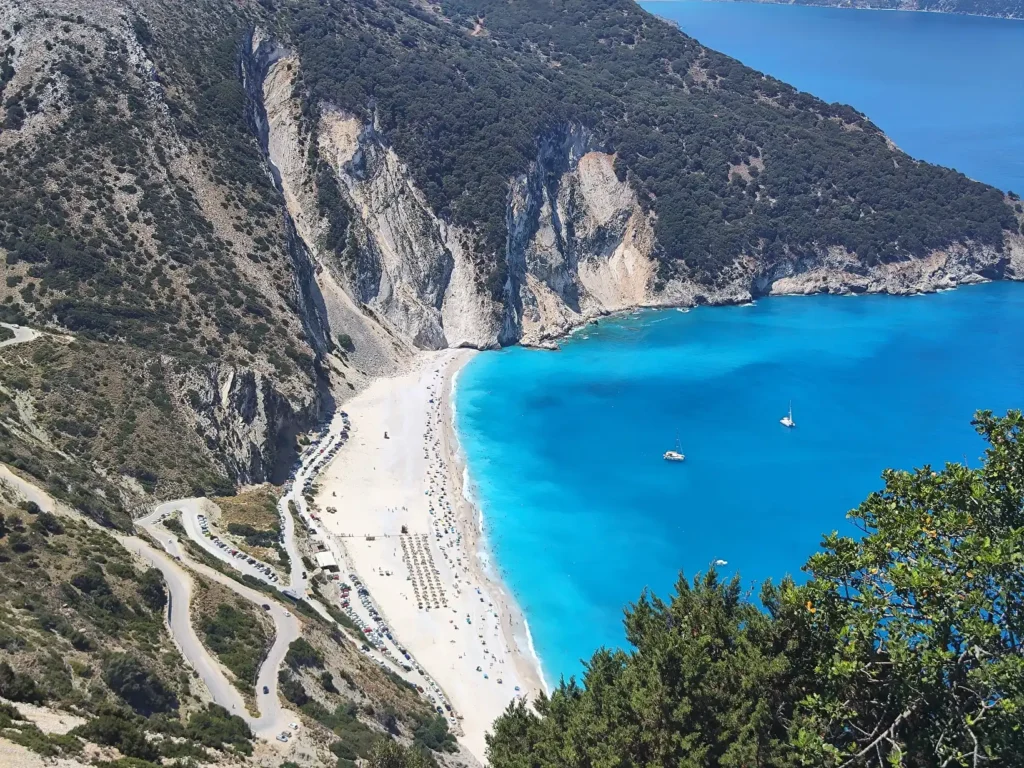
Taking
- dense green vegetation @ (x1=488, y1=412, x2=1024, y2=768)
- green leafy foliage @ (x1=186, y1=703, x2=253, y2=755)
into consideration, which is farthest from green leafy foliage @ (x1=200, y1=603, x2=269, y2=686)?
dense green vegetation @ (x1=488, y1=412, x2=1024, y2=768)

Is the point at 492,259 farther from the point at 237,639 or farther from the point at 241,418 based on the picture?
the point at 237,639

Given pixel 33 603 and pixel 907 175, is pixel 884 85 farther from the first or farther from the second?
pixel 33 603

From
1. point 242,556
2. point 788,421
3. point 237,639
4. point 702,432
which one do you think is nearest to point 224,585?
point 237,639

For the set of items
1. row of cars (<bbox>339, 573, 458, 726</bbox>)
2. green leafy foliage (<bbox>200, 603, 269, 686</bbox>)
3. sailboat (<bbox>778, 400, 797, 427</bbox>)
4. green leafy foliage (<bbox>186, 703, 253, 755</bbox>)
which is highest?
sailboat (<bbox>778, 400, 797, 427</bbox>)

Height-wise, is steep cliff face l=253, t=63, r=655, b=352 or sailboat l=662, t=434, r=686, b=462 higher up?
steep cliff face l=253, t=63, r=655, b=352

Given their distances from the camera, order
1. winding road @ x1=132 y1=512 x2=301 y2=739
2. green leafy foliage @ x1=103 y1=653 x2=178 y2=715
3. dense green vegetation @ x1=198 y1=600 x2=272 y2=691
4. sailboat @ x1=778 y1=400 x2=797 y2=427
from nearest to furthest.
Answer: green leafy foliage @ x1=103 y1=653 x2=178 y2=715
winding road @ x1=132 y1=512 x2=301 y2=739
dense green vegetation @ x1=198 y1=600 x2=272 y2=691
sailboat @ x1=778 y1=400 x2=797 y2=427

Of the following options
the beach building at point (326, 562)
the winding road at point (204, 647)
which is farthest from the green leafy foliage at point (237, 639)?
the beach building at point (326, 562)

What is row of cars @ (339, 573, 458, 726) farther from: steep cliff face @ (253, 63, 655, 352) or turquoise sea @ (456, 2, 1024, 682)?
steep cliff face @ (253, 63, 655, 352)
